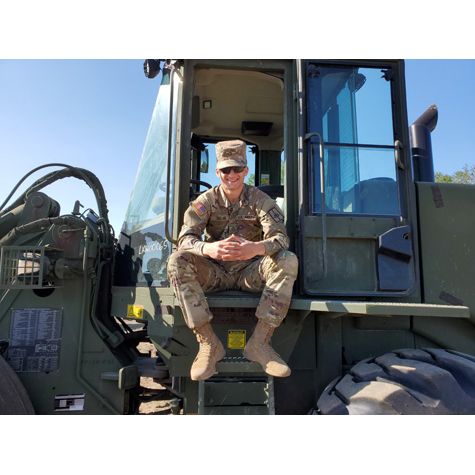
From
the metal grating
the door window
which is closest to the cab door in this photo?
the door window

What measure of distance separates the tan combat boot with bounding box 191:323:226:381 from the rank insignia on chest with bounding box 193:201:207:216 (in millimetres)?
777

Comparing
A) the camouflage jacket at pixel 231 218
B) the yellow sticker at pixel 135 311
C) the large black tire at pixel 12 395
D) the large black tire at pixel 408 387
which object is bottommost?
the large black tire at pixel 12 395

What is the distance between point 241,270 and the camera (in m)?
2.67

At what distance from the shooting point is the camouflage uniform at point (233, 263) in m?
2.25

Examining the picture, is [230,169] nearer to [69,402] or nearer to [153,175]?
[153,175]

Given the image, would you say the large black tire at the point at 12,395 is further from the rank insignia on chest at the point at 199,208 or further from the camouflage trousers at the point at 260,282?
the rank insignia on chest at the point at 199,208

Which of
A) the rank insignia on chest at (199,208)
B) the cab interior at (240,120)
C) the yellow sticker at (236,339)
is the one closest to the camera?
the yellow sticker at (236,339)

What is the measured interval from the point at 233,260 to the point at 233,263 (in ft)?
1.04

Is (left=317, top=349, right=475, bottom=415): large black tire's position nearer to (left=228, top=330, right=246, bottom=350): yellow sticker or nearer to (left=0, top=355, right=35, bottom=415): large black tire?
(left=228, top=330, right=246, bottom=350): yellow sticker

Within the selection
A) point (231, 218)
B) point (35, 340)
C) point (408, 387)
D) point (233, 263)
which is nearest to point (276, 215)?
point (231, 218)

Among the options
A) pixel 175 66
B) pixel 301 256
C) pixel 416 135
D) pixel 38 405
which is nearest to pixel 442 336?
pixel 301 256

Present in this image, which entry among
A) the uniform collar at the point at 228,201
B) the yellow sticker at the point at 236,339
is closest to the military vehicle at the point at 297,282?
the yellow sticker at the point at 236,339

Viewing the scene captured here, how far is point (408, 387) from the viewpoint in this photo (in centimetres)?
194

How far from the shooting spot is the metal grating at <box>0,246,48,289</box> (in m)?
2.69
